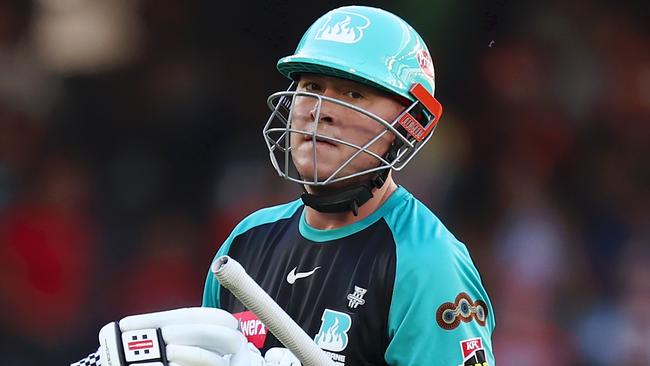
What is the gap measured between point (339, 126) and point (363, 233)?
31 cm

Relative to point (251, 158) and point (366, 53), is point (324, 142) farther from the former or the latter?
point (251, 158)

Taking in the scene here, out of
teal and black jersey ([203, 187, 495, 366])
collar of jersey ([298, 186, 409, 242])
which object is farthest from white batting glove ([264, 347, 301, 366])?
collar of jersey ([298, 186, 409, 242])

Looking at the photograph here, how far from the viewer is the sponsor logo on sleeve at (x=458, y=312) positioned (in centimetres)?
254

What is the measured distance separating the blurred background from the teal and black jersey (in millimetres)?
2726

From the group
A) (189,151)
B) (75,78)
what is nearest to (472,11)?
(189,151)

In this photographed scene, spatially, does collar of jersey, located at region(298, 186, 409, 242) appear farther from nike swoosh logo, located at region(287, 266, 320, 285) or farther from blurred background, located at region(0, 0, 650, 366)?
blurred background, located at region(0, 0, 650, 366)

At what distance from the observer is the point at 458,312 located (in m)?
2.55

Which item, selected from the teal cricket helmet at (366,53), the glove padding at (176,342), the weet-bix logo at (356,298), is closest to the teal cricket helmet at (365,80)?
the teal cricket helmet at (366,53)

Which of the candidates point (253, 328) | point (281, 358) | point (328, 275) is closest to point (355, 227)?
point (328, 275)

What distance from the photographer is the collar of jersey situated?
284 centimetres

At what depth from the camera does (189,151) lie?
586cm

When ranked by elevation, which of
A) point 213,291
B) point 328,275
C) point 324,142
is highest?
point 324,142

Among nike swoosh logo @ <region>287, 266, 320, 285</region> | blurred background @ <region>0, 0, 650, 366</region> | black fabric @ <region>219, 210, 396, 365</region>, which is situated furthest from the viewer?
blurred background @ <region>0, 0, 650, 366</region>

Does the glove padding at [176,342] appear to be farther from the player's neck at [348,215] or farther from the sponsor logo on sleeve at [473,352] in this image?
the player's neck at [348,215]
